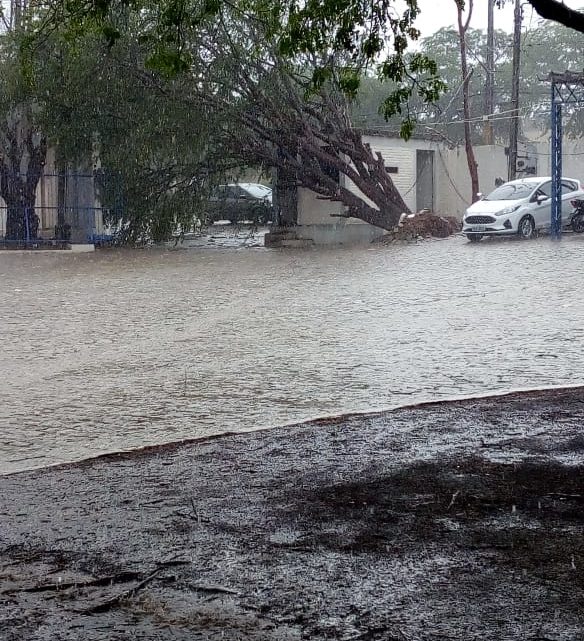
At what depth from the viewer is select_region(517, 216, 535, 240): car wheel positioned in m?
26.5

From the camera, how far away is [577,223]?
2755 cm

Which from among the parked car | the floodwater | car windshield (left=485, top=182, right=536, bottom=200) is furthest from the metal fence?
car windshield (left=485, top=182, right=536, bottom=200)

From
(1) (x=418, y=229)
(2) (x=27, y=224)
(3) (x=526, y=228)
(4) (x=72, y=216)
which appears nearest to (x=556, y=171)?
(3) (x=526, y=228)

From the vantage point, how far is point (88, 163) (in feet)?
89.2

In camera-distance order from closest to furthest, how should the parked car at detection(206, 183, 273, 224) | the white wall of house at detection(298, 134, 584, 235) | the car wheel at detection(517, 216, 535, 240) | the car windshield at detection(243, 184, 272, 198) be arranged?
the car wheel at detection(517, 216, 535, 240) → the parked car at detection(206, 183, 273, 224) → the white wall of house at detection(298, 134, 584, 235) → the car windshield at detection(243, 184, 272, 198)

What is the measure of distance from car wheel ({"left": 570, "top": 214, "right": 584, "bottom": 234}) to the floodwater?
24.9 feet

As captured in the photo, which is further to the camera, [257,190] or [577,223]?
[257,190]

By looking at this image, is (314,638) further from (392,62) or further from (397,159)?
(397,159)

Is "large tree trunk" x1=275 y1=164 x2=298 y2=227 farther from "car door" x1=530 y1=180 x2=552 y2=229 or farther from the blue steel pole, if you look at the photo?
the blue steel pole

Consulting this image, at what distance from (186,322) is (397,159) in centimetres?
2274

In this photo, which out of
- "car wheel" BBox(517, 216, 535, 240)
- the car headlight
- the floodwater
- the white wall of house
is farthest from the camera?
the white wall of house

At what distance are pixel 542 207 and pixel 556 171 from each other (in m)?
1.74

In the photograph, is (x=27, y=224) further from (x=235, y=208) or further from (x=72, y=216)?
(x=235, y=208)

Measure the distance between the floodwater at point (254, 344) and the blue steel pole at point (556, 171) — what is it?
580cm
